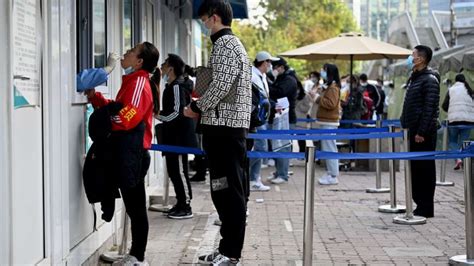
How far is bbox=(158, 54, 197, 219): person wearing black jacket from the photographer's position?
8.28 meters

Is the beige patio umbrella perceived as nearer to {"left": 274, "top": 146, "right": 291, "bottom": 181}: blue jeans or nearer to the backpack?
{"left": 274, "top": 146, "right": 291, "bottom": 181}: blue jeans

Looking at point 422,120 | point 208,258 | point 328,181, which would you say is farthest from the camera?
point 328,181

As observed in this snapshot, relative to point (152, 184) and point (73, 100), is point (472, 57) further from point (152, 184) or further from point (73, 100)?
point (73, 100)

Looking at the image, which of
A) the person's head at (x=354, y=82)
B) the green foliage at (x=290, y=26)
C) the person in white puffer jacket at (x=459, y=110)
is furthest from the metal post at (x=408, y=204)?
the green foliage at (x=290, y=26)

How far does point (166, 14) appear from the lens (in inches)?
500

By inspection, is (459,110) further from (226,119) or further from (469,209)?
(226,119)

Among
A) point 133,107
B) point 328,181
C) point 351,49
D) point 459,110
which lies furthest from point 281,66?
point 133,107

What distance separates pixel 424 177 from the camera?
8664mm

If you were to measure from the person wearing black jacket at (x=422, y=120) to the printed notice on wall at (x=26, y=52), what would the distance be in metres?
4.97

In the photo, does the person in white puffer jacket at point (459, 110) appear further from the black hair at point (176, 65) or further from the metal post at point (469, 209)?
the metal post at point (469, 209)

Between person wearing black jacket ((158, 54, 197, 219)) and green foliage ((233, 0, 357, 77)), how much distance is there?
111ft

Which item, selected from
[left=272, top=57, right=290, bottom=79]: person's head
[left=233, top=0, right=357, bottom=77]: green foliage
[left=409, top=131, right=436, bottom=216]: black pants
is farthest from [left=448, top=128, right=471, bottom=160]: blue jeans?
[left=233, top=0, right=357, bottom=77]: green foliage

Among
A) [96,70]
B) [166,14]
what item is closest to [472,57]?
[166,14]

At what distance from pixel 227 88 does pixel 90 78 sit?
40.0 inches
